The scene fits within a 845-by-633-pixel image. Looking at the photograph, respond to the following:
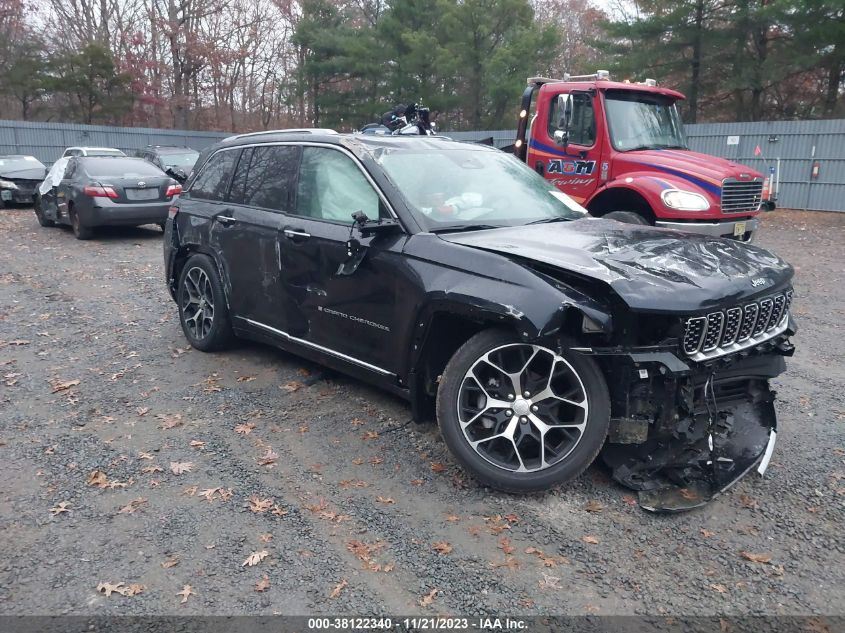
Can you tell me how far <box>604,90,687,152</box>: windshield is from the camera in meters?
8.98

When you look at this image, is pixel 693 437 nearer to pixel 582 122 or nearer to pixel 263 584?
pixel 263 584

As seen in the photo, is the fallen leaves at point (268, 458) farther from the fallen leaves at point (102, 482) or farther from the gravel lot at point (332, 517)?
the fallen leaves at point (102, 482)

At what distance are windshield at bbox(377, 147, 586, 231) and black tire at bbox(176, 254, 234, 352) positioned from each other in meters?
2.08

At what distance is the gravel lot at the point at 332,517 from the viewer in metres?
3.03

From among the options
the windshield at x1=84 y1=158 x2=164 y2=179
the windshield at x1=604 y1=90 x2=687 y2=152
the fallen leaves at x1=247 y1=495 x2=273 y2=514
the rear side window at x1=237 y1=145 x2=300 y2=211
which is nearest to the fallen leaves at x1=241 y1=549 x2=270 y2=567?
the fallen leaves at x1=247 y1=495 x2=273 y2=514

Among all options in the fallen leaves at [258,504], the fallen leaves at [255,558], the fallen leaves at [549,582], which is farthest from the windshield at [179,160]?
the fallen leaves at [549,582]

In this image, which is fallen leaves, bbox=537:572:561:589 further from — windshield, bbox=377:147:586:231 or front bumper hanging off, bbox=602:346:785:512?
windshield, bbox=377:147:586:231

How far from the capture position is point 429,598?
3.01 meters

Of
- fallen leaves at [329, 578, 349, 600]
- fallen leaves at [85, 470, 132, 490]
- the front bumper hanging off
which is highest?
the front bumper hanging off

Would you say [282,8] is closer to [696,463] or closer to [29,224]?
[29,224]

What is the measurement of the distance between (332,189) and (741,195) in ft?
19.2

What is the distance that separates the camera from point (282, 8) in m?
39.3

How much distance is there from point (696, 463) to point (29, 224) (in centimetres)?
1560

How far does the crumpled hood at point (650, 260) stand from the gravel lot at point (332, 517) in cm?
111
